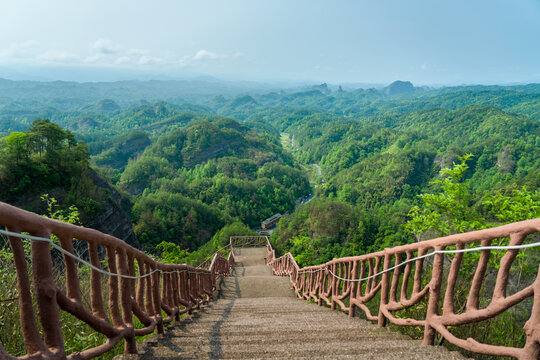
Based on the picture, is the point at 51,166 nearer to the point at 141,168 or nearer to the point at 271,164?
the point at 141,168

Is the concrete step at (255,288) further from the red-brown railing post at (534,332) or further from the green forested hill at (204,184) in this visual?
the green forested hill at (204,184)

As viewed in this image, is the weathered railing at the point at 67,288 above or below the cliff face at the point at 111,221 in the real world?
above

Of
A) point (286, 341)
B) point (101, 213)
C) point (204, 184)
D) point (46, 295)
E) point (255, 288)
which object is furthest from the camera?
point (204, 184)

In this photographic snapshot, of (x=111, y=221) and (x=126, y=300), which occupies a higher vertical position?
(x=126, y=300)

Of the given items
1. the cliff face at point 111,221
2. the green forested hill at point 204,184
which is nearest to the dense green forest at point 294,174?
the green forested hill at point 204,184

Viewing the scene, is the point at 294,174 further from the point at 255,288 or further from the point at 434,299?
the point at 434,299

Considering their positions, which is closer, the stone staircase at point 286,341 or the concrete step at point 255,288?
the stone staircase at point 286,341

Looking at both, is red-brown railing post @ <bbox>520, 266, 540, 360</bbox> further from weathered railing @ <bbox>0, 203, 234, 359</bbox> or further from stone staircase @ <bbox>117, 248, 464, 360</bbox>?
weathered railing @ <bbox>0, 203, 234, 359</bbox>

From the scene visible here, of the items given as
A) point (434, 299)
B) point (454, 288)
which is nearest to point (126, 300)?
point (434, 299)

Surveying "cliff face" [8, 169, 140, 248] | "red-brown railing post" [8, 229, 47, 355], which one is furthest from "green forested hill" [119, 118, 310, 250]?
"red-brown railing post" [8, 229, 47, 355]

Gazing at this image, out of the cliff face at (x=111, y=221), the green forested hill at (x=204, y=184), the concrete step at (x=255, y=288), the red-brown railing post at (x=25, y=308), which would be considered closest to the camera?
the red-brown railing post at (x=25, y=308)

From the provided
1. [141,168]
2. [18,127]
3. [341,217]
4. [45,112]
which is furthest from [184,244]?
[45,112]

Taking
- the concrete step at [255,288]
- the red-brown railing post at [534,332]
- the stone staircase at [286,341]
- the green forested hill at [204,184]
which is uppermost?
the red-brown railing post at [534,332]

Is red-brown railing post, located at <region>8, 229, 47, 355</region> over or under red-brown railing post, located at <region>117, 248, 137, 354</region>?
over
